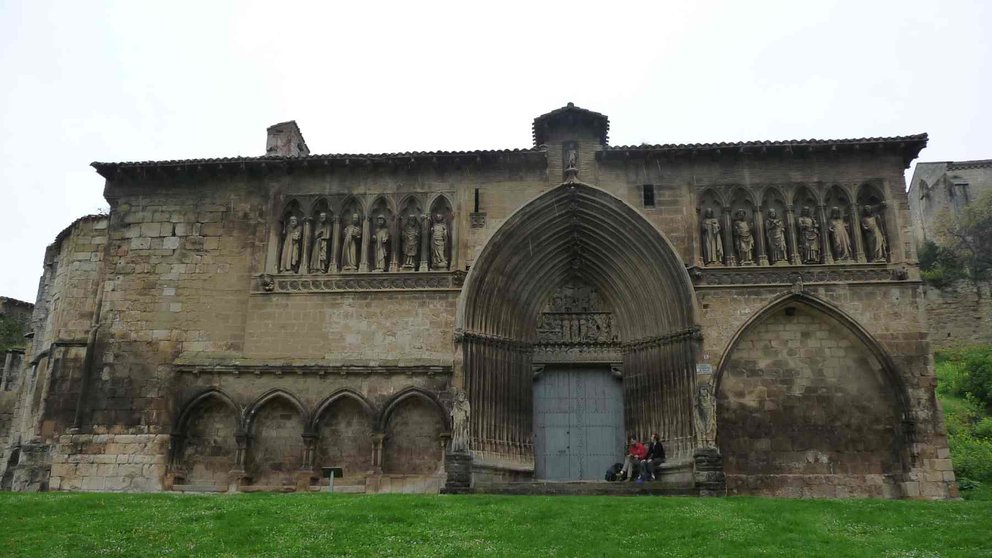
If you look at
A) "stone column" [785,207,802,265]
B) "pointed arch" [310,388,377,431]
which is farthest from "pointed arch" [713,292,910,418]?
"pointed arch" [310,388,377,431]

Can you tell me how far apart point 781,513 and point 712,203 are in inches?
328

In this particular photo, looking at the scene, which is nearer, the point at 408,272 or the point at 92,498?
the point at 92,498

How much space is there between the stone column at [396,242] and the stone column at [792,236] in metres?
8.93

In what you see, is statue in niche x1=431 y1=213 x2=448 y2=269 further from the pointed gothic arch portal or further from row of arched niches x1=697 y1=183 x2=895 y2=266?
row of arched niches x1=697 y1=183 x2=895 y2=266

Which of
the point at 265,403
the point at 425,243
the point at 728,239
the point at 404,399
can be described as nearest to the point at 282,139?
the point at 425,243

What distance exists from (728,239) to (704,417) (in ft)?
14.1

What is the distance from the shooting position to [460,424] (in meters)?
→ 15.9

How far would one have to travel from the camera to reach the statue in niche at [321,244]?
18078 millimetres

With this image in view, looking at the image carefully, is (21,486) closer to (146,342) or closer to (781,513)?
(146,342)

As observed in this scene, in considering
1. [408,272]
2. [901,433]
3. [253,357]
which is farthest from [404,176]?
[901,433]

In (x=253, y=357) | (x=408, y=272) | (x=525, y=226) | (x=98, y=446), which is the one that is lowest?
(x=98, y=446)

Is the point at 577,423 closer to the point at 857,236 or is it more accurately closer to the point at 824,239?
the point at 824,239

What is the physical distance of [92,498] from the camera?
503 inches

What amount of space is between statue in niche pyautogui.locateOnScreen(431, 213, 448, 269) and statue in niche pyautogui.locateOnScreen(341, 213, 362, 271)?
1785 mm
